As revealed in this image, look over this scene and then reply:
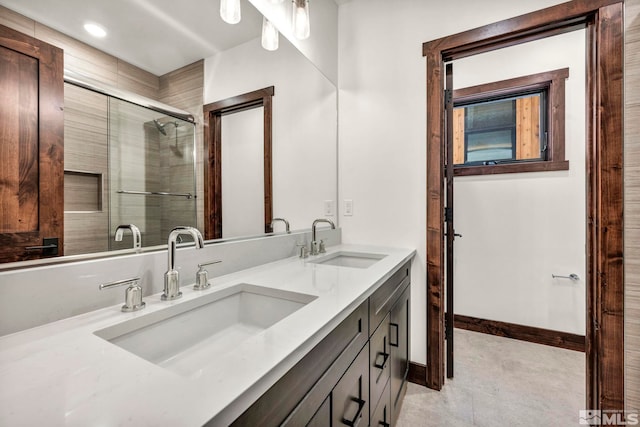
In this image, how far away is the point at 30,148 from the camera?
0.66 meters

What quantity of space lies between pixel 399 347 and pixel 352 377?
71 cm

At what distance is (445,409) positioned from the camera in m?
1.56

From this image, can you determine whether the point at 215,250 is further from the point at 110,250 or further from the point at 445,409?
the point at 445,409

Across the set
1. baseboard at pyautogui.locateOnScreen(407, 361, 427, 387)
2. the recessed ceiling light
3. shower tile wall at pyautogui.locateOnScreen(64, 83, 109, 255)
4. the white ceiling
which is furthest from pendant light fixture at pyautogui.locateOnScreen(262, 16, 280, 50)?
baseboard at pyautogui.locateOnScreen(407, 361, 427, 387)

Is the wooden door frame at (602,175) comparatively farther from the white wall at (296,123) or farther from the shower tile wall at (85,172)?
the shower tile wall at (85,172)

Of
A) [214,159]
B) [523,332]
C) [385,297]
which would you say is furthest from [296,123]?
[523,332]

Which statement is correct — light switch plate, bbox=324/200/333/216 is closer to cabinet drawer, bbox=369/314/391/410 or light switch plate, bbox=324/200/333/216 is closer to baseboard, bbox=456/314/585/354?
cabinet drawer, bbox=369/314/391/410

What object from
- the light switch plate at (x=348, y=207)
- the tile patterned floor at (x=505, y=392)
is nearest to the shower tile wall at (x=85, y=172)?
the light switch plate at (x=348, y=207)

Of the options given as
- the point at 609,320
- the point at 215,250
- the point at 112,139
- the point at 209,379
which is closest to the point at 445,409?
the point at 609,320

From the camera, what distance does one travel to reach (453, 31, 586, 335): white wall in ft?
7.05

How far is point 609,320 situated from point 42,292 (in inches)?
85.8

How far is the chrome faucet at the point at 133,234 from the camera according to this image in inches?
32.9

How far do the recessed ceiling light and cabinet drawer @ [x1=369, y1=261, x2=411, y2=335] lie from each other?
117cm

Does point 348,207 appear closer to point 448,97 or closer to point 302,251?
point 302,251
